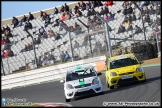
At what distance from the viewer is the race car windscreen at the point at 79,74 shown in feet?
50.6

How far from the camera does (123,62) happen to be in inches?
660

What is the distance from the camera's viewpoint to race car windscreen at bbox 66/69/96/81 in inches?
607

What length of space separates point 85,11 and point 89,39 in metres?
5.23

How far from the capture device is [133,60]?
16.8 m

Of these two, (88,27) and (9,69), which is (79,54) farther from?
(9,69)

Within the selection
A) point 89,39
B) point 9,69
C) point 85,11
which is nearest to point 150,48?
point 89,39

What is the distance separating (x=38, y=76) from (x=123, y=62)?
867 centimetres

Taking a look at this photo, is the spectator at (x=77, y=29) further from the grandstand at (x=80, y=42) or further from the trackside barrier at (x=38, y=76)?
the trackside barrier at (x=38, y=76)

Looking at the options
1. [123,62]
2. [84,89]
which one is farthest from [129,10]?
[84,89]

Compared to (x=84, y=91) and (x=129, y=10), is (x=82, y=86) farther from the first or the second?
(x=129, y=10)

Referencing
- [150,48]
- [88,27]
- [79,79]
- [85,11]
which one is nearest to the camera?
[79,79]

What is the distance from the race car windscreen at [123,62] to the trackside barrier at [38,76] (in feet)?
20.9

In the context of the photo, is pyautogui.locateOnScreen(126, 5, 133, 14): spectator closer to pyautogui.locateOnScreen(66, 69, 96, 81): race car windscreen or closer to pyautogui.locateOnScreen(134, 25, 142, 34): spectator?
pyautogui.locateOnScreen(134, 25, 142, 34): spectator

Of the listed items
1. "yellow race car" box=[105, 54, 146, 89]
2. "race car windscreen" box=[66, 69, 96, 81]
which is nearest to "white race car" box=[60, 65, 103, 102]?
"race car windscreen" box=[66, 69, 96, 81]
